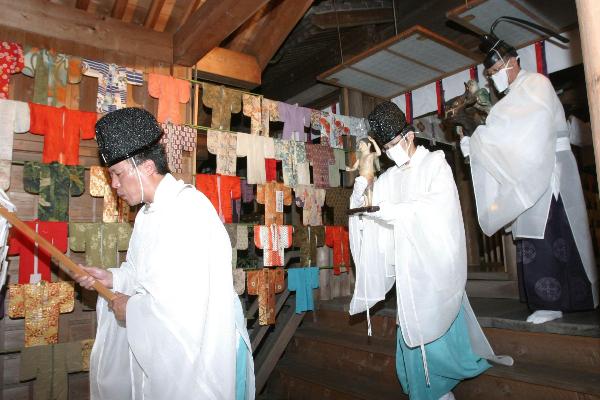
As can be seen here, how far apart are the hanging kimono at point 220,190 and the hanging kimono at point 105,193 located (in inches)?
40.2

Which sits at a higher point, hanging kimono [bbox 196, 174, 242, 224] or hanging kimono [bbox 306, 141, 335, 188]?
hanging kimono [bbox 306, 141, 335, 188]

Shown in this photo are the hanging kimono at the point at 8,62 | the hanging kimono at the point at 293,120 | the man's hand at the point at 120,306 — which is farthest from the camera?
the hanging kimono at the point at 293,120

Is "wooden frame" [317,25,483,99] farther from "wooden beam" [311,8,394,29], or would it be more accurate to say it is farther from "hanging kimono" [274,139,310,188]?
"hanging kimono" [274,139,310,188]

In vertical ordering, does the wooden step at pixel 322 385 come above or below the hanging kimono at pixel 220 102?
below

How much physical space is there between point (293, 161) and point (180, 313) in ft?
14.3

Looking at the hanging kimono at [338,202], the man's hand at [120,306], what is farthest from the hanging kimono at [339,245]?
the man's hand at [120,306]

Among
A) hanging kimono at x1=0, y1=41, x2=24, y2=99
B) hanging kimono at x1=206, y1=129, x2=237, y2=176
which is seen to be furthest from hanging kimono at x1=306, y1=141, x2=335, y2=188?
hanging kimono at x1=0, y1=41, x2=24, y2=99

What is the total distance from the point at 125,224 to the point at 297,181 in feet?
8.46

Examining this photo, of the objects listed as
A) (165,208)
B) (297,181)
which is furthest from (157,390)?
(297,181)

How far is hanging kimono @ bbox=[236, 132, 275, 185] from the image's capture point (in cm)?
573

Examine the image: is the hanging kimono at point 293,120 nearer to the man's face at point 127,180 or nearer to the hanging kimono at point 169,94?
the hanging kimono at point 169,94

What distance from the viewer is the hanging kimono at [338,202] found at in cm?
659

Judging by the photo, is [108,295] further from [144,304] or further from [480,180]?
[480,180]

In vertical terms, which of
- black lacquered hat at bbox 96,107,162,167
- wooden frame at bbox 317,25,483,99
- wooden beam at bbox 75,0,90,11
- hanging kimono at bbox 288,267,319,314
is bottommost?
hanging kimono at bbox 288,267,319,314
